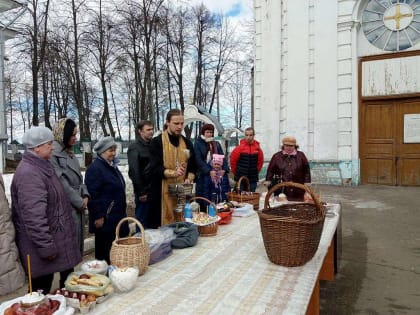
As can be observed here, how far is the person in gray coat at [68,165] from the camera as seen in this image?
255 centimetres

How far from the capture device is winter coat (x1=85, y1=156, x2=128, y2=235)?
2.86 metres

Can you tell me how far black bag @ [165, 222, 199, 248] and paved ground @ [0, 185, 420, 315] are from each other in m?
1.44

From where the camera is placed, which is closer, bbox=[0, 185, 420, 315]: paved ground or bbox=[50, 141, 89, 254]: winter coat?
bbox=[50, 141, 89, 254]: winter coat

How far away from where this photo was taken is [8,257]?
1.94m

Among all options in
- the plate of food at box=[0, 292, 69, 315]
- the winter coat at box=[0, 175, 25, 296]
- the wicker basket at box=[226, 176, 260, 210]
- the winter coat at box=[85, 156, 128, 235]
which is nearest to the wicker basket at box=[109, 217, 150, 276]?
the plate of food at box=[0, 292, 69, 315]

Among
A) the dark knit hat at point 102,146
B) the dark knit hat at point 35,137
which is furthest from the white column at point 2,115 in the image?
the dark knit hat at point 35,137

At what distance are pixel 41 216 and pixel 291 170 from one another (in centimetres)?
292

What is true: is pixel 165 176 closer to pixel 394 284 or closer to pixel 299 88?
pixel 394 284

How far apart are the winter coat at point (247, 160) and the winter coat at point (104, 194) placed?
2.80m

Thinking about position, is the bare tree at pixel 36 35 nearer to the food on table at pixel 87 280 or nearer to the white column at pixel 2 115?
the white column at pixel 2 115

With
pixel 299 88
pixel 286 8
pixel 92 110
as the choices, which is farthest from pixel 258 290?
pixel 92 110

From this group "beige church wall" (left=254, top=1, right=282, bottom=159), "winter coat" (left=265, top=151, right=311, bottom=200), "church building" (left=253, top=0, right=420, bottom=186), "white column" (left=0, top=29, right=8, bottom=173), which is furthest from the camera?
"white column" (left=0, top=29, right=8, bottom=173)

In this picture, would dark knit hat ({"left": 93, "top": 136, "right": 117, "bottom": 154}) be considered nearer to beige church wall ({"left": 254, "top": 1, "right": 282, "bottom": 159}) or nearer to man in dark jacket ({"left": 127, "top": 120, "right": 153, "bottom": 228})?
man in dark jacket ({"left": 127, "top": 120, "right": 153, "bottom": 228})

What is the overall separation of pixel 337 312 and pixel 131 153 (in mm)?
2490
